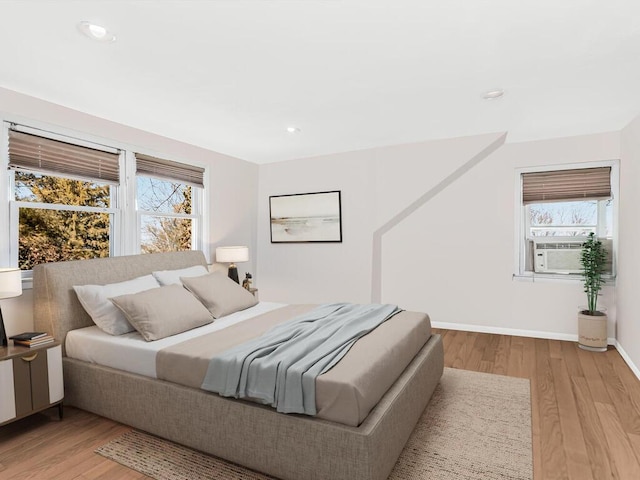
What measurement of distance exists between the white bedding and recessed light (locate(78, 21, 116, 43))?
74.5 inches

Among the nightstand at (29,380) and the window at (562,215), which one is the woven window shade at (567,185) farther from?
the nightstand at (29,380)

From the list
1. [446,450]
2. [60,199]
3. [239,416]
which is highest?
[60,199]

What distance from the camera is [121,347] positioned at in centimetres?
247

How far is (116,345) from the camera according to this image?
249 cm

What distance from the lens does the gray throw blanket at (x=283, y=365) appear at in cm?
181

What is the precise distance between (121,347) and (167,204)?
214 cm

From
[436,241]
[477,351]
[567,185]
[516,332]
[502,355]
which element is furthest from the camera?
[436,241]

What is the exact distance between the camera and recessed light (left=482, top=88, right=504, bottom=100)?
2.90 m

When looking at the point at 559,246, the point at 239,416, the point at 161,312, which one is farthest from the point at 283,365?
the point at 559,246

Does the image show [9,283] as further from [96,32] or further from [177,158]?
[177,158]

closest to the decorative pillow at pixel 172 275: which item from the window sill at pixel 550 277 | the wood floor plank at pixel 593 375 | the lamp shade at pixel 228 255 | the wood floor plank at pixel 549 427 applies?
the lamp shade at pixel 228 255

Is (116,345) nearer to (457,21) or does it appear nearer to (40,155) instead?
(40,155)

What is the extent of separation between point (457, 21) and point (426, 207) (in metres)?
2.94

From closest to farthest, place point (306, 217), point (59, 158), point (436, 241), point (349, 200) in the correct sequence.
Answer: point (59, 158), point (436, 241), point (349, 200), point (306, 217)
